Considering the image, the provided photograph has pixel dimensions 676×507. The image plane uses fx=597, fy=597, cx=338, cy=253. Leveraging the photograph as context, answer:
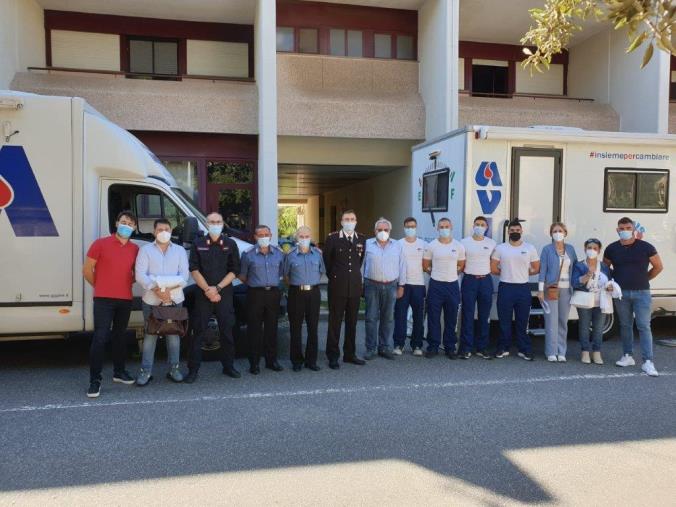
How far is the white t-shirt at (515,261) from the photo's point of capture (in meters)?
7.45

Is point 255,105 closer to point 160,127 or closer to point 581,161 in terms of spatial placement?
point 160,127

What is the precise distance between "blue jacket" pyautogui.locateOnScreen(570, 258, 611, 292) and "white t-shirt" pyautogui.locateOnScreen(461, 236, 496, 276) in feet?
3.39

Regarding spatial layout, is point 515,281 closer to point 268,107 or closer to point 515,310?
point 515,310

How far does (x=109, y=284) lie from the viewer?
19.9 feet

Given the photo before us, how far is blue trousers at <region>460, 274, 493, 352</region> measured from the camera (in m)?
7.56

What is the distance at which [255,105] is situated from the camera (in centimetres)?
1487

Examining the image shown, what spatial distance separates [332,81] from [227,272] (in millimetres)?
10016

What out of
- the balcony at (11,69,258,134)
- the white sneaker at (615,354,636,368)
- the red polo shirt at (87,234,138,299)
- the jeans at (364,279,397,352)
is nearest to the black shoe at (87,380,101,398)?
the red polo shirt at (87,234,138,299)

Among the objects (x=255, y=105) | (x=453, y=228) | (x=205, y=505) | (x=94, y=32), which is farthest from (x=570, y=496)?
(x=94, y=32)

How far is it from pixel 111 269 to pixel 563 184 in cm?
586

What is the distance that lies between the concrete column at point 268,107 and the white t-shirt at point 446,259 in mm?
6617

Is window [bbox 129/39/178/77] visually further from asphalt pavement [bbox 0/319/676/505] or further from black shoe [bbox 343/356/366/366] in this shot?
black shoe [bbox 343/356/366/366]

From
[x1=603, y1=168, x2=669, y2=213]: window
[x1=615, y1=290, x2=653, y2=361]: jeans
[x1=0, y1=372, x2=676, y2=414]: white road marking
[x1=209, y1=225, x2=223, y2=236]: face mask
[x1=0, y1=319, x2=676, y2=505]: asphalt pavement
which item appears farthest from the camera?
[x1=603, y1=168, x2=669, y2=213]: window

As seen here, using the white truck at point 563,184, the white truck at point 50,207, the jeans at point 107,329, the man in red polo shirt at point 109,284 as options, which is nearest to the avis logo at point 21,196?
the white truck at point 50,207
